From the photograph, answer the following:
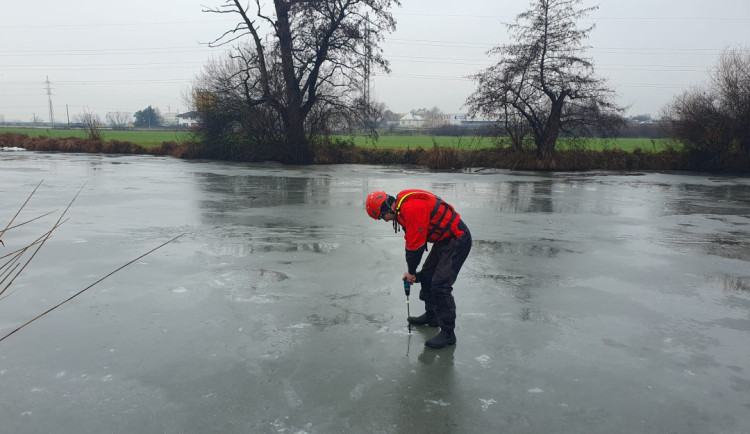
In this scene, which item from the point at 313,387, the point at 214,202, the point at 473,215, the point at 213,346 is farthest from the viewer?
the point at 214,202

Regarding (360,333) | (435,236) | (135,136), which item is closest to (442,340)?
(360,333)

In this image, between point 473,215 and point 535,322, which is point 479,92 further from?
point 535,322

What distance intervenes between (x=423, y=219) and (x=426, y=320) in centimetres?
121

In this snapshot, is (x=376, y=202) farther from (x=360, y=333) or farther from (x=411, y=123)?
(x=411, y=123)

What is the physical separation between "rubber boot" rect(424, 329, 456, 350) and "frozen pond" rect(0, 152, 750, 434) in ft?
0.33

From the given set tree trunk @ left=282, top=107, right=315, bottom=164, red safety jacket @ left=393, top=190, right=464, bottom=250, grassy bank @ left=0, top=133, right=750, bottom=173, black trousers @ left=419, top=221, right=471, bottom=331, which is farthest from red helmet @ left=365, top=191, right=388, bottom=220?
tree trunk @ left=282, top=107, right=315, bottom=164

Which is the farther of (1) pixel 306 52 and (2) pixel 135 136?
(2) pixel 135 136

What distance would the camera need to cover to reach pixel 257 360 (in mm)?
4324

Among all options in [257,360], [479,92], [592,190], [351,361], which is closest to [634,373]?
[351,361]

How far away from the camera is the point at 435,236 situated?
4793 mm

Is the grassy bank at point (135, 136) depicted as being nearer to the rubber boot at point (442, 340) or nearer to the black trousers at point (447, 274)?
the black trousers at point (447, 274)

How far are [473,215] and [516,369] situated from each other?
7.58 meters

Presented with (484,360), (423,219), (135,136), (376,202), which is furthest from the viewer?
(135,136)

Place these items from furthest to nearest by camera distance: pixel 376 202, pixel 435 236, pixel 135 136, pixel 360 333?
pixel 135 136, pixel 360 333, pixel 435 236, pixel 376 202
